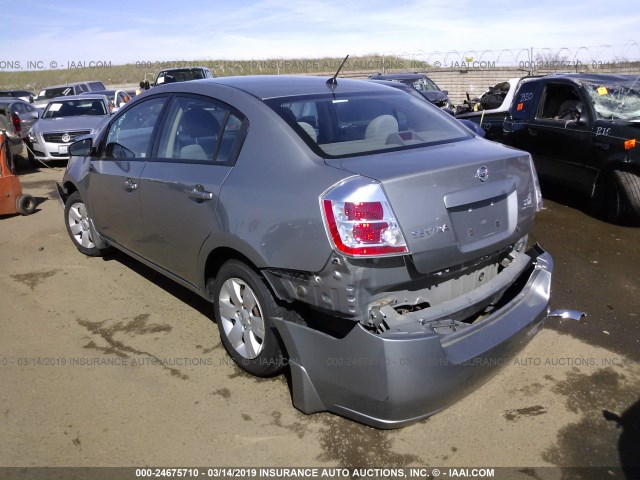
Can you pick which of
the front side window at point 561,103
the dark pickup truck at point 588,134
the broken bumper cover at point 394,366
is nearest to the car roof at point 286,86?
the broken bumper cover at point 394,366

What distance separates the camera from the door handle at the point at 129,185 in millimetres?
4160

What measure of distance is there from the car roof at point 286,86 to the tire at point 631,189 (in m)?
3.60

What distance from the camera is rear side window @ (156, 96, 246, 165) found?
3.36m

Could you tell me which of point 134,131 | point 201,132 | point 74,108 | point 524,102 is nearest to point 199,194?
point 201,132

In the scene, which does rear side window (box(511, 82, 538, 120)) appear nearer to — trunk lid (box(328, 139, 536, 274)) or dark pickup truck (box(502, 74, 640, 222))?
dark pickup truck (box(502, 74, 640, 222))

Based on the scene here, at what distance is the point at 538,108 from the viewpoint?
7.42 m

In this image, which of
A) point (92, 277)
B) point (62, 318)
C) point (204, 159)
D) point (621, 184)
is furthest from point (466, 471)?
point (621, 184)

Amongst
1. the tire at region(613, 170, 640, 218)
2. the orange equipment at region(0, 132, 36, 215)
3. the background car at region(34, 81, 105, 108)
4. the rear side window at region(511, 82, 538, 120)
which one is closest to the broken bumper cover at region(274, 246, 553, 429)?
the tire at region(613, 170, 640, 218)

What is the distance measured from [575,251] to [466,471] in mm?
3640

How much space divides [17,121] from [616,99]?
38.3ft

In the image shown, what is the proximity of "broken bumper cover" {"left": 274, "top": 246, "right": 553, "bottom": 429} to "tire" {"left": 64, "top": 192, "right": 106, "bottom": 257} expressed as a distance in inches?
136

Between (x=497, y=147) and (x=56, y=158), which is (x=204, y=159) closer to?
(x=497, y=147)

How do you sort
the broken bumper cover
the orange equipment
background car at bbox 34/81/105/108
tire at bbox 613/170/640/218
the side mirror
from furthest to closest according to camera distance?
background car at bbox 34/81/105/108 < the orange equipment < tire at bbox 613/170/640/218 < the side mirror < the broken bumper cover

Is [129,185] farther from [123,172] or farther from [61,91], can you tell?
[61,91]
